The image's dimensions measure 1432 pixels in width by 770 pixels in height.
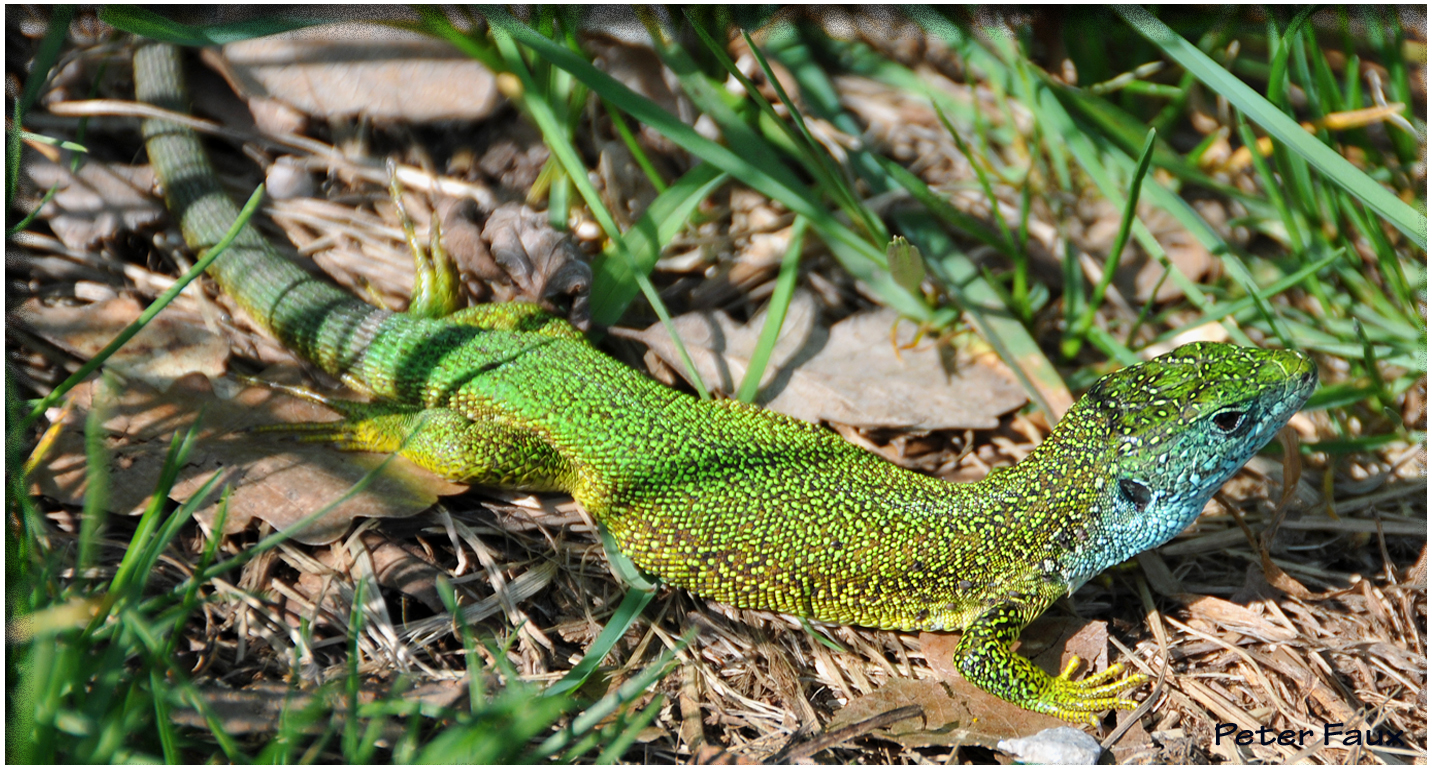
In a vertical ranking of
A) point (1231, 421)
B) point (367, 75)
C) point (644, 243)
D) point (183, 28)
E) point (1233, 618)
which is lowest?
point (1233, 618)

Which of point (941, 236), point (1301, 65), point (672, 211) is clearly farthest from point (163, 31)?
point (1301, 65)

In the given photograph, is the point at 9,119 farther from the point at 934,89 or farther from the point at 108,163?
the point at 934,89

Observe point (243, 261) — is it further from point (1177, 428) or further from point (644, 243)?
point (1177, 428)

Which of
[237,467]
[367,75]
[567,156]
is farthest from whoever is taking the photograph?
[367,75]

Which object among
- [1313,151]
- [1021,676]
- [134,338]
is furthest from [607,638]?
[1313,151]

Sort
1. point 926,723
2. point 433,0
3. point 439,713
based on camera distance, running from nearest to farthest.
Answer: point 439,713
point 926,723
point 433,0

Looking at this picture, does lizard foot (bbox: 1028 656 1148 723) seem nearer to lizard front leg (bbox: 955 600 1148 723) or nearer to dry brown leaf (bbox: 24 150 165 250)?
lizard front leg (bbox: 955 600 1148 723)
